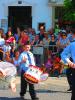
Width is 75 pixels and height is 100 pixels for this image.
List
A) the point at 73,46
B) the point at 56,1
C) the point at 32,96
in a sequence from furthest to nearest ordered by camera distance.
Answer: the point at 56,1
the point at 32,96
the point at 73,46

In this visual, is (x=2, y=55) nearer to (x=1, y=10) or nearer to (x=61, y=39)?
(x=61, y=39)

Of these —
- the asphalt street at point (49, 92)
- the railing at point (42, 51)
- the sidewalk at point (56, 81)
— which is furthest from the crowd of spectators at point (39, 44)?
the asphalt street at point (49, 92)

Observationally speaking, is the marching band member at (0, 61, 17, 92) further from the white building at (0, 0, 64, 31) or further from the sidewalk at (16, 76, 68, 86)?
the white building at (0, 0, 64, 31)

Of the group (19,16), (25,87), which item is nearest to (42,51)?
(25,87)

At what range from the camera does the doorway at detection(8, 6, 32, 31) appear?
28.3m

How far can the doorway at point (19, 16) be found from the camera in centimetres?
2834

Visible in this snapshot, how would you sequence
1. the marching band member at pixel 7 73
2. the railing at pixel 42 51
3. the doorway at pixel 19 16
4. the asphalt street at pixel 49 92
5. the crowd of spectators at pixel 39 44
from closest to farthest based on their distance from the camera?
the marching band member at pixel 7 73 → the asphalt street at pixel 49 92 → the crowd of spectators at pixel 39 44 → the railing at pixel 42 51 → the doorway at pixel 19 16

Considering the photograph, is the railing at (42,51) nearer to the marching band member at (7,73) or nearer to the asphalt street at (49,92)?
the asphalt street at (49,92)

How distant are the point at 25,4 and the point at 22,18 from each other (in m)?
1.12

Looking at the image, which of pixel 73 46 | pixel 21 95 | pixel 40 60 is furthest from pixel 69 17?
pixel 73 46

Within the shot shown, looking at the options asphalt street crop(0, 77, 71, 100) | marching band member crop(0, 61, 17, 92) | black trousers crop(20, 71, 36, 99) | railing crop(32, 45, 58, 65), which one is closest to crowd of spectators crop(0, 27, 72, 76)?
railing crop(32, 45, 58, 65)

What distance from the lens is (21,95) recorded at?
13273 mm

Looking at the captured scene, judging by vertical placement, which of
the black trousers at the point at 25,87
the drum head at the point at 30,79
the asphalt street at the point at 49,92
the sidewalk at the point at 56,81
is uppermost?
the drum head at the point at 30,79

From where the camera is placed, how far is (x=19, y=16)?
94.9 ft
